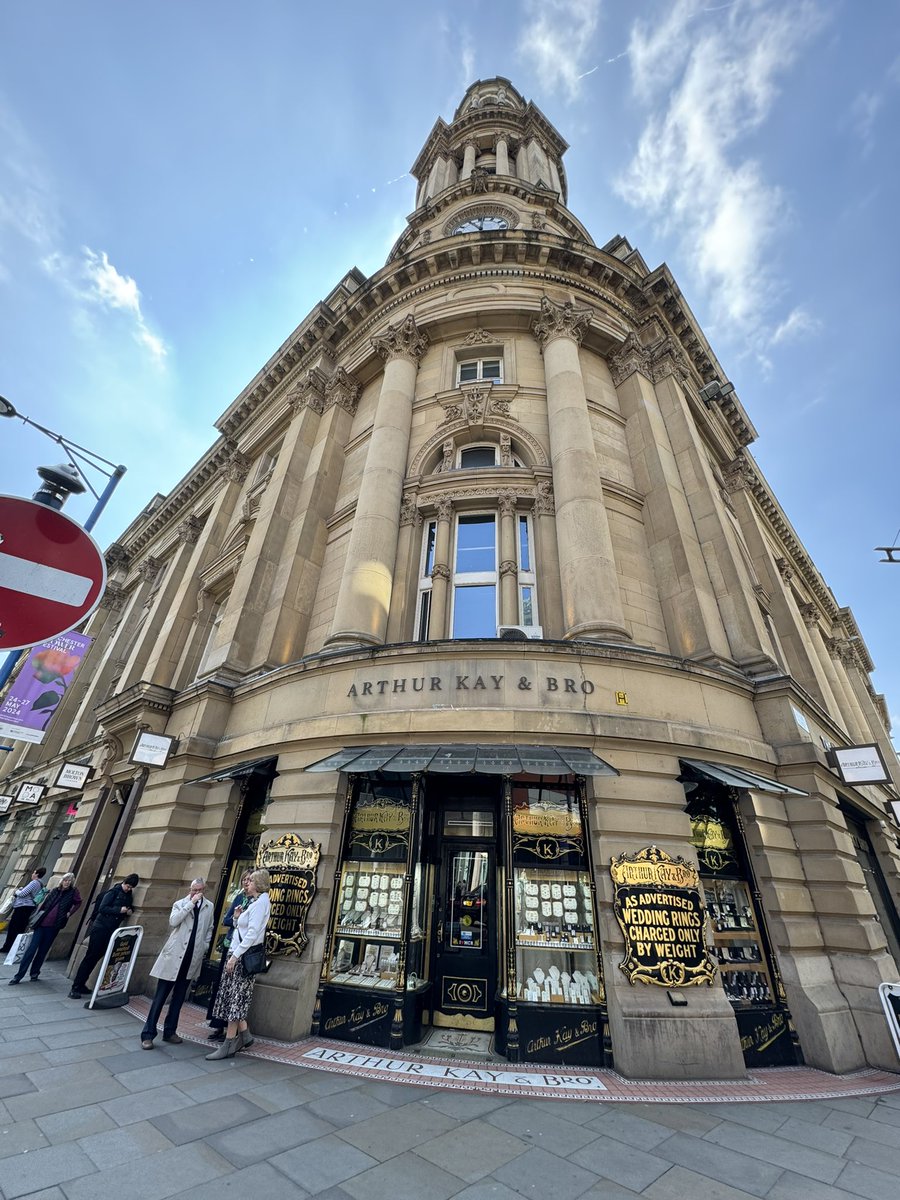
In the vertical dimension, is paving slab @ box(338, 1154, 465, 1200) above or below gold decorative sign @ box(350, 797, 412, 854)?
below

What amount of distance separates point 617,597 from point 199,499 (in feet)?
82.9

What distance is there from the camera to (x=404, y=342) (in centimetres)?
1720

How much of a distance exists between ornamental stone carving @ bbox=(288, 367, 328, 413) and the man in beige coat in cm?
1595

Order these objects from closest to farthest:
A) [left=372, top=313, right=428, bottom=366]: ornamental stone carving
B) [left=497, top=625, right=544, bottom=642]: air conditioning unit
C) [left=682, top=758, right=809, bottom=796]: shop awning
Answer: [left=682, top=758, right=809, bottom=796]: shop awning, [left=497, top=625, right=544, bottom=642]: air conditioning unit, [left=372, top=313, right=428, bottom=366]: ornamental stone carving

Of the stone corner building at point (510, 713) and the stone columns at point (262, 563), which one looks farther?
the stone columns at point (262, 563)

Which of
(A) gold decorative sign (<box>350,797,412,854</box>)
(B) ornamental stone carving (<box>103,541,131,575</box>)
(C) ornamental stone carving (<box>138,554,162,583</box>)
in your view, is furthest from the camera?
(B) ornamental stone carving (<box>103,541,131,575</box>)

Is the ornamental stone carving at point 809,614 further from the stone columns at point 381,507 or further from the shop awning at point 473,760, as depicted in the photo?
the shop awning at point 473,760

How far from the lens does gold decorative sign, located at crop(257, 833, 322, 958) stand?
27.5 ft

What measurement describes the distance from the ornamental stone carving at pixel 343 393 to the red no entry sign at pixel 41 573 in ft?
54.8

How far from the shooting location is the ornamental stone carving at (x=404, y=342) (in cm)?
1716

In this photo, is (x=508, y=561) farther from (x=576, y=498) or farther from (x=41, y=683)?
(x=41, y=683)

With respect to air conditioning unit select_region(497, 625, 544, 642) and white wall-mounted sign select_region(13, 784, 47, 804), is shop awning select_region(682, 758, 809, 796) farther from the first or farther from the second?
white wall-mounted sign select_region(13, 784, 47, 804)

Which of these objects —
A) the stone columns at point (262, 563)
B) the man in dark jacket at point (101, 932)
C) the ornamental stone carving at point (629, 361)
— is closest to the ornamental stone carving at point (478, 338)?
the ornamental stone carving at point (629, 361)

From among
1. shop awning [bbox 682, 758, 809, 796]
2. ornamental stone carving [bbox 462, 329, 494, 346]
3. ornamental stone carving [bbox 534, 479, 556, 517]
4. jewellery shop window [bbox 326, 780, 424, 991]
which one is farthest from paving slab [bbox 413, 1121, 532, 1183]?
ornamental stone carving [bbox 462, 329, 494, 346]
